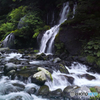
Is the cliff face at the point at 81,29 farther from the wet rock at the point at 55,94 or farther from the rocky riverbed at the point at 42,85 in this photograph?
the wet rock at the point at 55,94

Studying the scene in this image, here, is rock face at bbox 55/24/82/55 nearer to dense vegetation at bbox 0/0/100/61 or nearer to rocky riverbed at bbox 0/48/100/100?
dense vegetation at bbox 0/0/100/61

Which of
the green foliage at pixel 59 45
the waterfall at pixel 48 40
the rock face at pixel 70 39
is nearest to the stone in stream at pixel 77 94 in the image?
the rock face at pixel 70 39

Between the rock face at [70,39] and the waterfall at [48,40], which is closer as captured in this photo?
the rock face at [70,39]

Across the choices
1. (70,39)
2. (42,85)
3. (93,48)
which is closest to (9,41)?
(70,39)

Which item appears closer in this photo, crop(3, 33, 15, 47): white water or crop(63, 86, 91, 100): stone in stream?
crop(63, 86, 91, 100): stone in stream

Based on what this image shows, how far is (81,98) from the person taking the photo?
4203 mm

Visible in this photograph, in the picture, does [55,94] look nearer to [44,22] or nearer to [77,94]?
[77,94]

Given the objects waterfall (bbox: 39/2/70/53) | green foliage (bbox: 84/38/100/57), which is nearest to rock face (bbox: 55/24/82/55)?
green foliage (bbox: 84/38/100/57)

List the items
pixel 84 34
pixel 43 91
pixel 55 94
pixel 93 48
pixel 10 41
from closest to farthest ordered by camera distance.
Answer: pixel 55 94
pixel 43 91
pixel 93 48
pixel 84 34
pixel 10 41

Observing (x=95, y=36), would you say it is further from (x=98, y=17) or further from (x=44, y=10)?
(x=44, y=10)

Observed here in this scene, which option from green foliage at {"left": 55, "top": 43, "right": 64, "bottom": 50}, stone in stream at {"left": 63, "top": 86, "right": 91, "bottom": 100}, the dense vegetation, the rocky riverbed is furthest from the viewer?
green foliage at {"left": 55, "top": 43, "right": 64, "bottom": 50}

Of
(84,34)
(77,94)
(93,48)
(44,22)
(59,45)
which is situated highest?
(44,22)

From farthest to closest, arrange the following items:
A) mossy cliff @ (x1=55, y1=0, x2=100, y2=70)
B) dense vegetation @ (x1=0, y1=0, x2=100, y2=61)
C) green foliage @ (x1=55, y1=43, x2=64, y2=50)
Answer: green foliage @ (x1=55, y1=43, x2=64, y2=50) < dense vegetation @ (x1=0, y1=0, x2=100, y2=61) < mossy cliff @ (x1=55, y1=0, x2=100, y2=70)

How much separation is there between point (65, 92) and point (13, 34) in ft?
40.9
